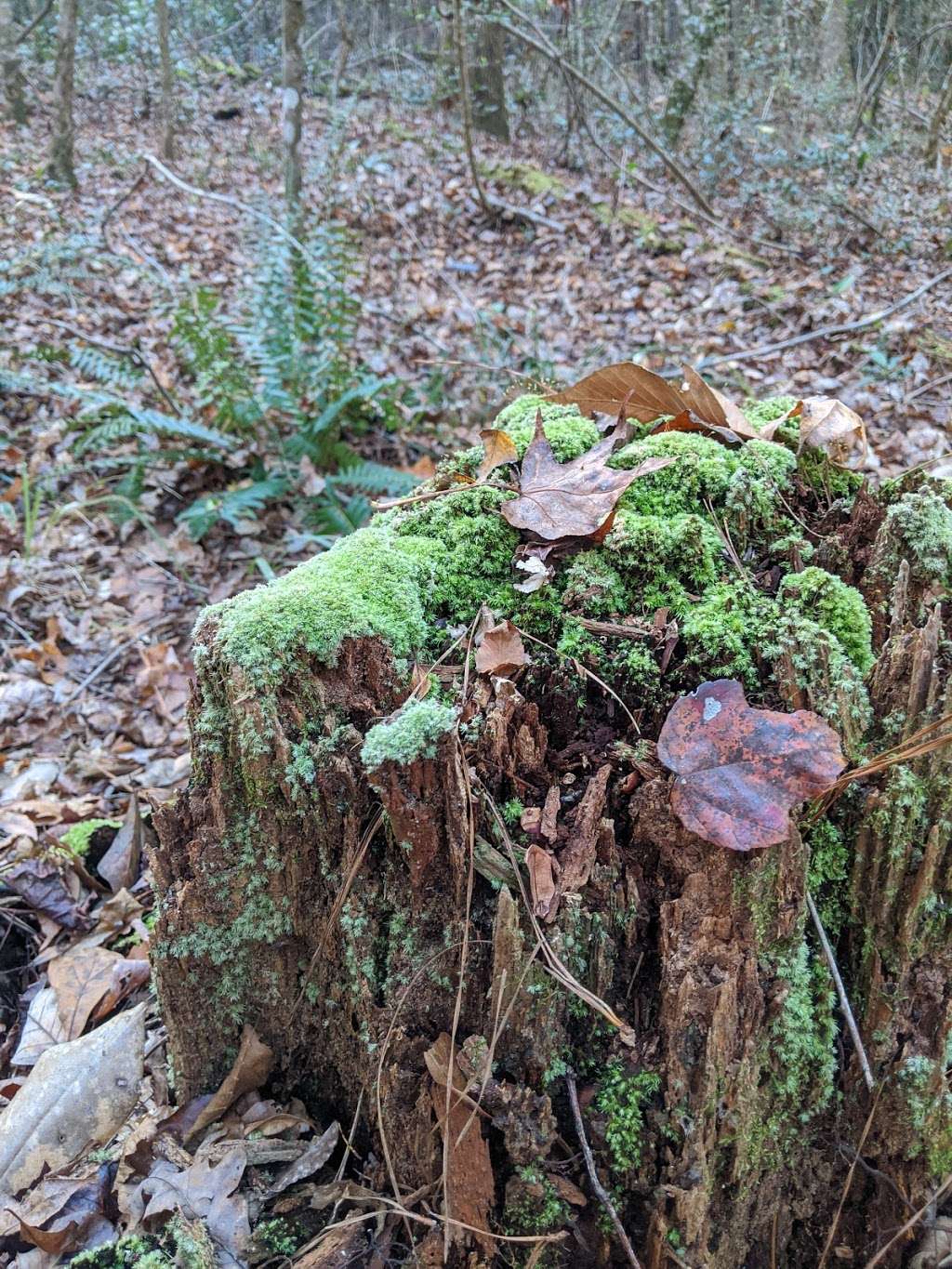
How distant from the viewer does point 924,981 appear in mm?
1448

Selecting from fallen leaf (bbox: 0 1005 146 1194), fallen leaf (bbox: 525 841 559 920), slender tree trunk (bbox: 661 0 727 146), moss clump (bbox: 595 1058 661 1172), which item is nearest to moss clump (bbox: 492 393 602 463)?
fallen leaf (bbox: 525 841 559 920)

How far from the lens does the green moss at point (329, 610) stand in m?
1.56

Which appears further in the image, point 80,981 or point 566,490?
point 80,981

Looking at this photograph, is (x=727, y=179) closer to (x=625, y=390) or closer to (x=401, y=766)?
(x=625, y=390)

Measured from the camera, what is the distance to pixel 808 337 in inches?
266

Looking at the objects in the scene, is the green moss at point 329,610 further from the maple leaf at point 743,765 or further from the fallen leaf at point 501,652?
the maple leaf at point 743,765

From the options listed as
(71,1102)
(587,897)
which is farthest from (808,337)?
(71,1102)

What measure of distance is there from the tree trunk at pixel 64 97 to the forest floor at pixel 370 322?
36 centimetres

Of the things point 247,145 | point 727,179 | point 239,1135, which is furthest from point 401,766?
point 247,145

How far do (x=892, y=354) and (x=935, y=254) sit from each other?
252cm

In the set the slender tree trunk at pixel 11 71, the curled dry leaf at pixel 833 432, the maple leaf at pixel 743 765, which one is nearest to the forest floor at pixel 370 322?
the slender tree trunk at pixel 11 71

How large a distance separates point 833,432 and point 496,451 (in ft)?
2.77

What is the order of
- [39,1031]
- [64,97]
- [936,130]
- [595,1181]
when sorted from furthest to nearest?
[64,97] < [936,130] < [39,1031] < [595,1181]

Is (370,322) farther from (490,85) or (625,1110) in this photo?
(625,1110)
